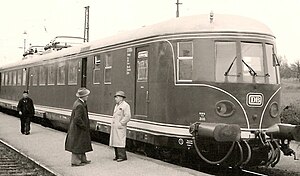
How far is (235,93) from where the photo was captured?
9688 mm

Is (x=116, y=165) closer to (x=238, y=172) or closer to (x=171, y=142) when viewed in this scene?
(x=171, y=142)

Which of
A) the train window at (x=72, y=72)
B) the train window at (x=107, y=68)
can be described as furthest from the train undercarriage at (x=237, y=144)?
the train window at (x=72, y=72)

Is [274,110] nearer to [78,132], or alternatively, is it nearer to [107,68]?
[78,132]

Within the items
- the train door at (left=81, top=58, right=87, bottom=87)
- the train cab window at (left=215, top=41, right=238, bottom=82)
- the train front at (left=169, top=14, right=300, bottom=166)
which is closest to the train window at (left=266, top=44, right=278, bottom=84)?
the train front at (left=169, top=14, right=300, bottom=166)

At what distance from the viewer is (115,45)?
13125mm

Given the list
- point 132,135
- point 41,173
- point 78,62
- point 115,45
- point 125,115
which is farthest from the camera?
point 78,62

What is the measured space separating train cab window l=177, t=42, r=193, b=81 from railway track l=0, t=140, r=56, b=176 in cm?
332

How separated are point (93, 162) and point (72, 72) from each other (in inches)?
267

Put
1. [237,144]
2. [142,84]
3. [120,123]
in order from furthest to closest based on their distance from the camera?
[142,84] < [120,123] < [237,144]

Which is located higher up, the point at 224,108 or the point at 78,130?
the point at 224,108

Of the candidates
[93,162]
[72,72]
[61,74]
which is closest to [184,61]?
[93,162]

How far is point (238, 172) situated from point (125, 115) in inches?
110

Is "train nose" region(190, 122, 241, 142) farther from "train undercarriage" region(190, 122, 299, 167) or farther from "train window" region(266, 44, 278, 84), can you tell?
"train window" region(266, 44, 278, 84)

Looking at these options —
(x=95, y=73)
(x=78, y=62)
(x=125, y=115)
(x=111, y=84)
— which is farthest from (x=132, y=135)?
(x=78, y=62)
